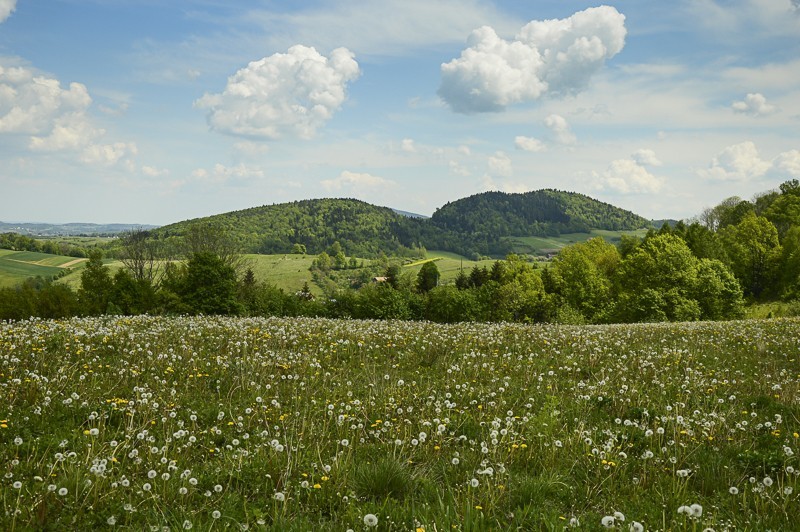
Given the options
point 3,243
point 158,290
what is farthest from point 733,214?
point 3,243

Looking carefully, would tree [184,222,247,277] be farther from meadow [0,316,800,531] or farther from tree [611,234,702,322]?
meadow [0,316,800,531]

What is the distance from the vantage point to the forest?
49750 mm

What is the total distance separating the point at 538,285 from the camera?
270 ft

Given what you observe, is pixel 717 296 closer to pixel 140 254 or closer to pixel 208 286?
pixel 208 286

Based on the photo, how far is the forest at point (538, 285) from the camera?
49.8m

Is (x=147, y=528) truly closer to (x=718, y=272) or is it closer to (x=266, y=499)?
(x=266, y=499)

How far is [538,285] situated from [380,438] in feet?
259

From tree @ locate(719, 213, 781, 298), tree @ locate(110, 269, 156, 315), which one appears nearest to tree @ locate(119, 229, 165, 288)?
tree @ locate(110, 269, 156, 315)

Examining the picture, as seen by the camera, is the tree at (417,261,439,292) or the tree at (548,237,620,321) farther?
the tree at (417,261,439,292)

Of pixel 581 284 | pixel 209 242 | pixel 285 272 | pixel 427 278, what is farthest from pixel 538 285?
pixel 285 272

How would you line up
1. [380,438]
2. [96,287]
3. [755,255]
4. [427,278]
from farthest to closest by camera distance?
[427,278], [755,255], [96,287], [380,438]

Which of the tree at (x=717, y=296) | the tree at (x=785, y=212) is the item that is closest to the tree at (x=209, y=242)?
the tree at (x=717, y=296)

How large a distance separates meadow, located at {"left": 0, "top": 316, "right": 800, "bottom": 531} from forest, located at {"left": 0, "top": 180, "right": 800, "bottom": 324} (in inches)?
1197

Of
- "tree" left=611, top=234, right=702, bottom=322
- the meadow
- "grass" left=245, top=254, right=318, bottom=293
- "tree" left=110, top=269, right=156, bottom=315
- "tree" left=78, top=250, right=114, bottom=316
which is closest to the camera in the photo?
the meadow
